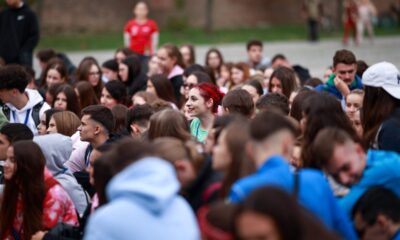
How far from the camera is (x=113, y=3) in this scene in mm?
50969

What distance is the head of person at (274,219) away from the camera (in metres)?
4.84

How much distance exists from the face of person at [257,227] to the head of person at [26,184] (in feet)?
10.3

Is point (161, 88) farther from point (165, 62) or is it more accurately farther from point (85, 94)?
point (165, 62)

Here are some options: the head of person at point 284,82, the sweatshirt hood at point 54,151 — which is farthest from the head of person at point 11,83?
the head of person at point 284,82

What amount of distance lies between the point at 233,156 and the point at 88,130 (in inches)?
155

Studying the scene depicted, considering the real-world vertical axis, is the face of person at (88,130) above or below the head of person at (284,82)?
above

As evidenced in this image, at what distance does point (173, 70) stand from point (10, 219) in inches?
321

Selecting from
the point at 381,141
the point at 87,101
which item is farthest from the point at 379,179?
the point at 87,101

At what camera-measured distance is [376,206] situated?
6508 mm

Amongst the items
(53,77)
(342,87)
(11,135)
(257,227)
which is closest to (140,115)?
(11,135)

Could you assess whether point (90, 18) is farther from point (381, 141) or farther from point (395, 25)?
point (381, 141)

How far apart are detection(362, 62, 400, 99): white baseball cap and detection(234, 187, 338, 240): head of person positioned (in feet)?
12.4

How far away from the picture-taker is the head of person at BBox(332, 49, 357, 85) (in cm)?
1171

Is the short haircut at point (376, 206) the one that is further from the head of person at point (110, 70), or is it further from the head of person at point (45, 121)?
the head of person at point (110, 70)
